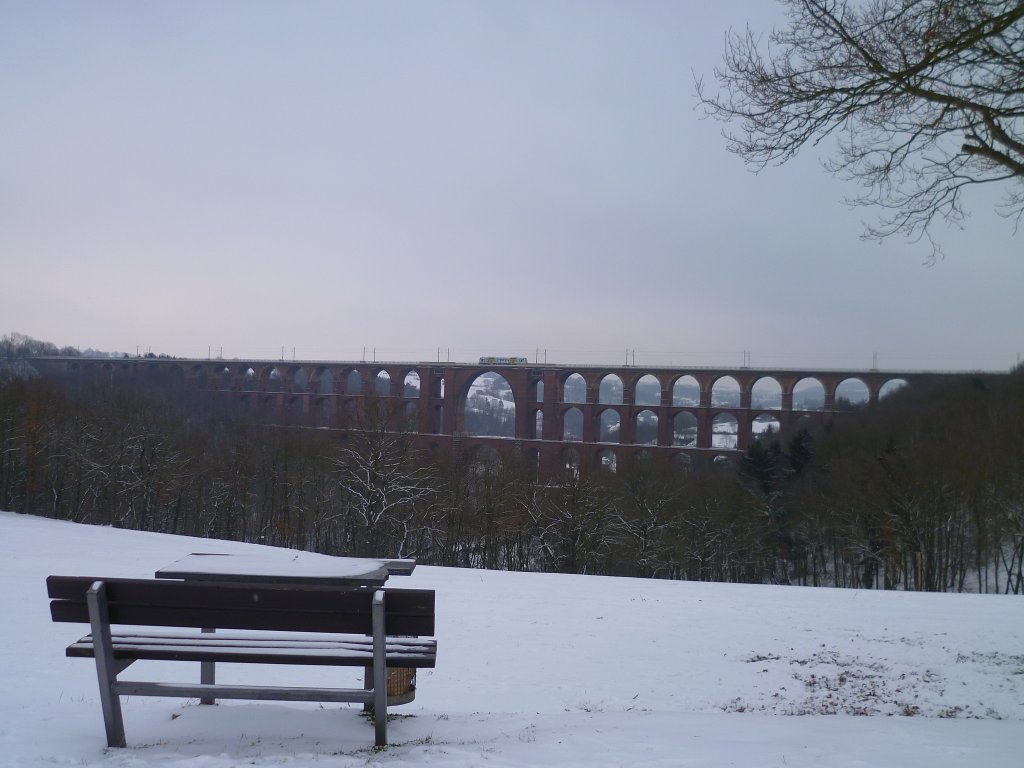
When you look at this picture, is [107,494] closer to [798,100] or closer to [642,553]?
[642,553]

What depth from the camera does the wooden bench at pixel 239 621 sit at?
2.70 m

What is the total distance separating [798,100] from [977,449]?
18662 mm

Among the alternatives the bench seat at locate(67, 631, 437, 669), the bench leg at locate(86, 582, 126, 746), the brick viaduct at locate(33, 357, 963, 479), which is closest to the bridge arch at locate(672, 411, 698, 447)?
the brick viaduct at locate(33, 357, 963, 479)

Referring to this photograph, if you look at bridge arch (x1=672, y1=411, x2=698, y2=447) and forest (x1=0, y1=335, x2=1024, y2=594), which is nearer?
forest (x1=0, y1=335, x2=1024, y2=594)

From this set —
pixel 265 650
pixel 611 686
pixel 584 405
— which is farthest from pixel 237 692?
pixel 584 405

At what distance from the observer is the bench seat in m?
2.74

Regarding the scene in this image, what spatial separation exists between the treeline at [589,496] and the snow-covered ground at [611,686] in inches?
487

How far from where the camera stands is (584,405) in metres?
39.7

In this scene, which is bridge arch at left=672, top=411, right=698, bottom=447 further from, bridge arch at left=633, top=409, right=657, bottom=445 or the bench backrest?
the bench backrest

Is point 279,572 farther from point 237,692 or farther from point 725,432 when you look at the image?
point 725,432

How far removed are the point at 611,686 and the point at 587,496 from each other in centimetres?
1685

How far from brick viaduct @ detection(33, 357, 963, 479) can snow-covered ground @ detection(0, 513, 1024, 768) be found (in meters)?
25.3

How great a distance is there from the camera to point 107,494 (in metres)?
25.6

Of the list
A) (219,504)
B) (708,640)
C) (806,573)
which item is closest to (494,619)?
(708,640)
